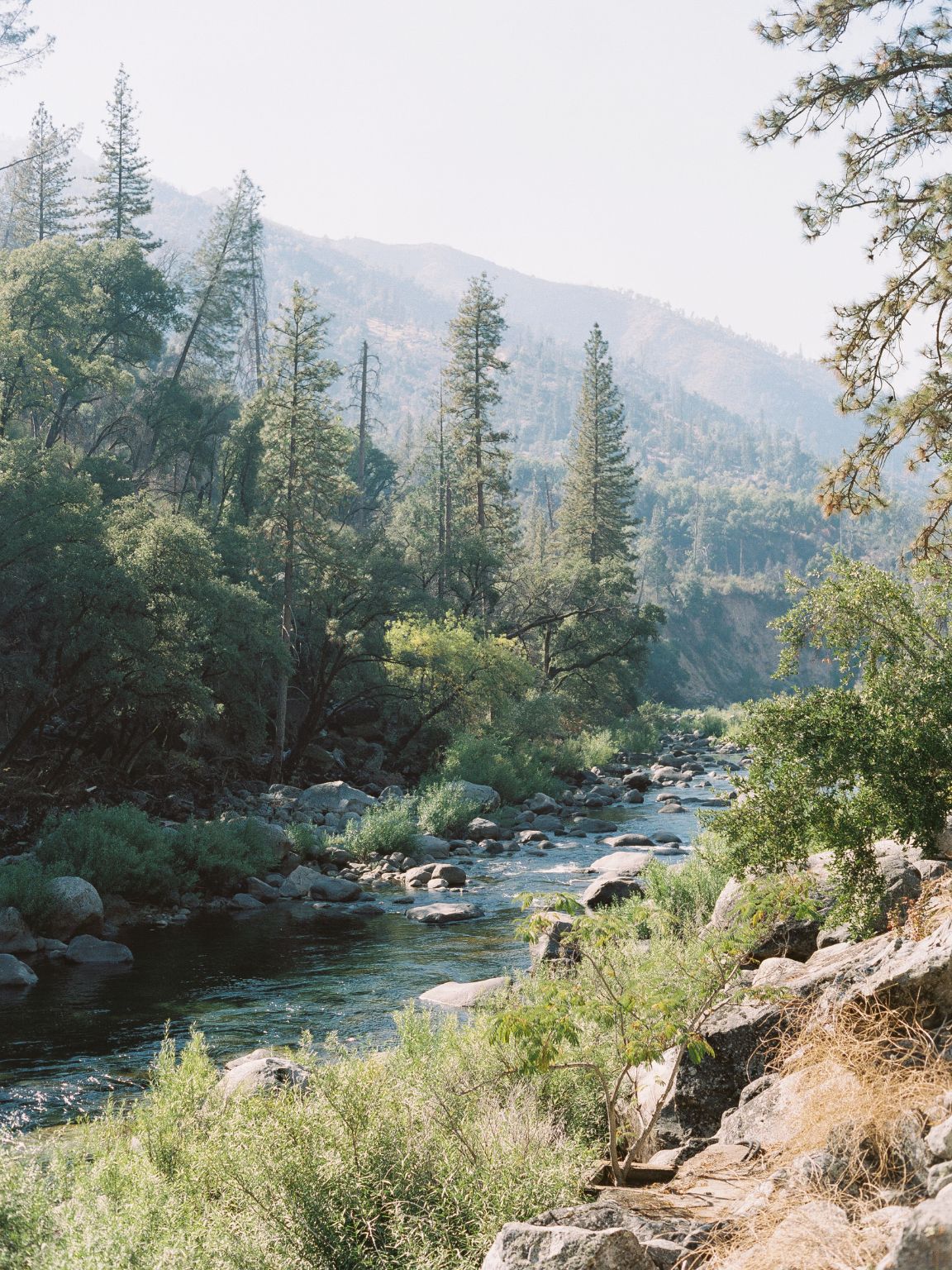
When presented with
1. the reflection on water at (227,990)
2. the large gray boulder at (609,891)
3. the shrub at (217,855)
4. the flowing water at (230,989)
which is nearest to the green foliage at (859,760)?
the flowing water at (230,989)

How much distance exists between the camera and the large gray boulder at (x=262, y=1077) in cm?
728

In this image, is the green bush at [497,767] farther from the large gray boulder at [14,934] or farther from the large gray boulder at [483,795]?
the large gray boulder at [14,934]

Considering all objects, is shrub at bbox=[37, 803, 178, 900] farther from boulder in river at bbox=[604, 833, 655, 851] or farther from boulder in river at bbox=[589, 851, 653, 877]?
boulder in river at bbox=[604, 833, 655, 851]

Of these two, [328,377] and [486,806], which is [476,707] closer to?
[486,806]

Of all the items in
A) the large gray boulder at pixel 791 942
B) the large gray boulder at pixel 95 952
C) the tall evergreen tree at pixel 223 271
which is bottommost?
the large gray boulder at pixel 95 952

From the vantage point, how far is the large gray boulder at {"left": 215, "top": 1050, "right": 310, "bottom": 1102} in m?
7.28

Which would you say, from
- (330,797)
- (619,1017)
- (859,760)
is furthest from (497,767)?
(619,1017)

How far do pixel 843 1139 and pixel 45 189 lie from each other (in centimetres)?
5247

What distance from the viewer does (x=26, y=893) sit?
49.5ft

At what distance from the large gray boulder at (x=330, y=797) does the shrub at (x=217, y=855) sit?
566 cm

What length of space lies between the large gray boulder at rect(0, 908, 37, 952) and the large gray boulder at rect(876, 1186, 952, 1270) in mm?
13417

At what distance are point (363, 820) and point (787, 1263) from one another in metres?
19.2

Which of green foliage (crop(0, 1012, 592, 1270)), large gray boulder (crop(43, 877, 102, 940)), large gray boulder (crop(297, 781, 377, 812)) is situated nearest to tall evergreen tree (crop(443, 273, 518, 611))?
large gray boulder (crop(297, 781, 377, 812))

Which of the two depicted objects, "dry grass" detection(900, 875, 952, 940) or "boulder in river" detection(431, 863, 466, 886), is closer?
"dry grass" detection(900, 875, 952, 940)
